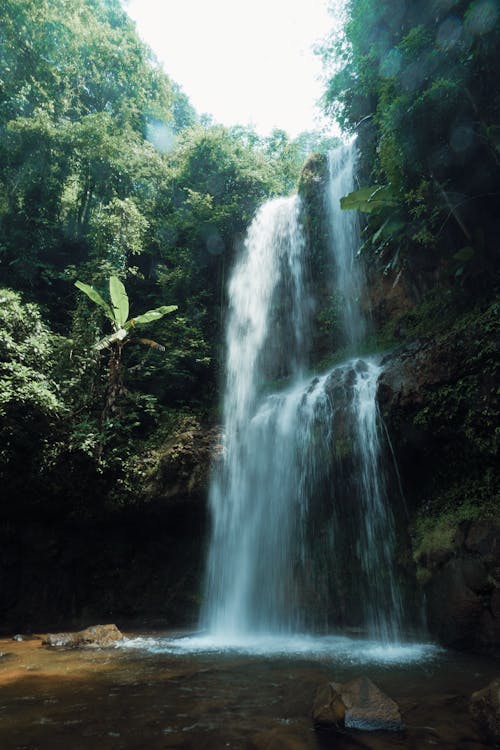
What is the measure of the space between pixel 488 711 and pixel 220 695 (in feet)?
7.94

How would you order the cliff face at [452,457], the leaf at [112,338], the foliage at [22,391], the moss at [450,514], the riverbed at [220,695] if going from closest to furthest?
the riverbed at [220,695], the cliff face at [452,457], the moss at [450,514], the foliage at [22,391], the leaf at [112,338]

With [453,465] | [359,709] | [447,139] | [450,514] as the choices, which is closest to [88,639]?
Result: [359,709]

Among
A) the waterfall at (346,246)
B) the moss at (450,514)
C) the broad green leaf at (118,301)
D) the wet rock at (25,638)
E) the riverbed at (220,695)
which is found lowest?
the wet rock at (25,638)

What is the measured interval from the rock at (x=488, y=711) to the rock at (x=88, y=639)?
600 centimetres

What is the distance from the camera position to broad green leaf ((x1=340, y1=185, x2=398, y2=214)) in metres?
9.16

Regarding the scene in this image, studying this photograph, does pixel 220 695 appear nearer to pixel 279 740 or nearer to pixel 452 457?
pixel 279 740

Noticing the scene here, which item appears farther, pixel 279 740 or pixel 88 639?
pixel 88 639

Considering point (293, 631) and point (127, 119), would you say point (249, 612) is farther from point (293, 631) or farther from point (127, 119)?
point (127, 119)

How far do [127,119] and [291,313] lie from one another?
56.8 ft

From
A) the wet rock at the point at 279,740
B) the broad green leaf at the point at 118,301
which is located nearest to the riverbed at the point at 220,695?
the wet rock at the point at 279,740

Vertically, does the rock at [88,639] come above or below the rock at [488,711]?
below

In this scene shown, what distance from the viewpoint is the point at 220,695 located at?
4.27m

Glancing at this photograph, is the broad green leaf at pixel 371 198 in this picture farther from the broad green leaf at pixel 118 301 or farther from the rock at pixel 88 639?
the rock at pixel 88 639

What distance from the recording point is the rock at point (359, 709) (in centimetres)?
320
